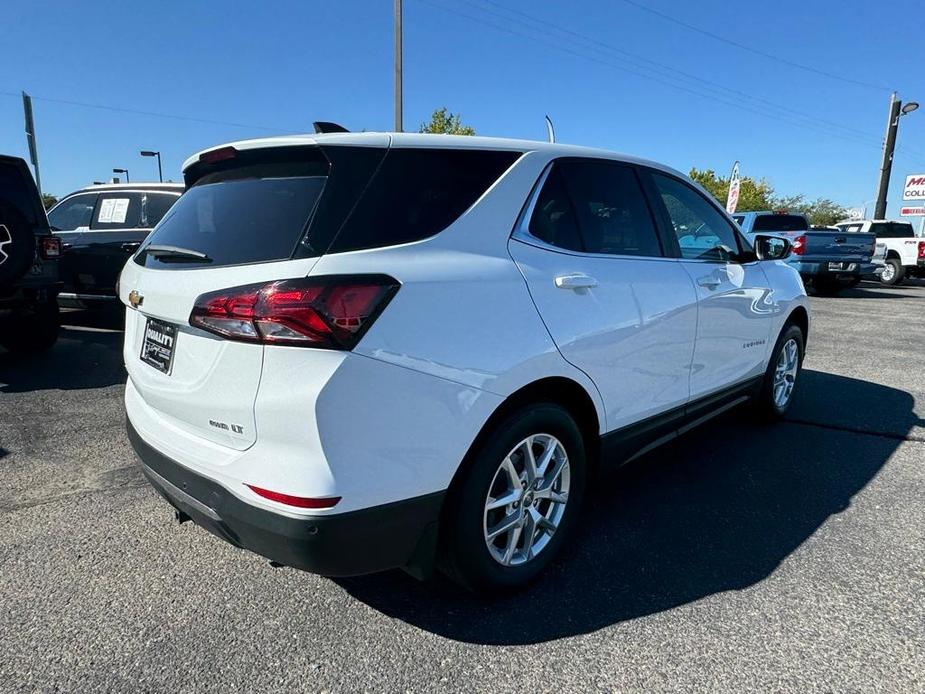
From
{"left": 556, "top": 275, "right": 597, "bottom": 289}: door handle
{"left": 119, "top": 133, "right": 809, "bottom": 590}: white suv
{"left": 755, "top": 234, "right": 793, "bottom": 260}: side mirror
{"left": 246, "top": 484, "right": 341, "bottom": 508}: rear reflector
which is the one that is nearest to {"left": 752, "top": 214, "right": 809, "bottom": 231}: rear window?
{"left": 755, "top": 234, "right": 793, "bottom": 260}: side mirror

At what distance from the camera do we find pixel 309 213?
1930 millimetres

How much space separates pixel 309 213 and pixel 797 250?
14199 millimetres

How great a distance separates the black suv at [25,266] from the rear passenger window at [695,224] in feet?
16.4

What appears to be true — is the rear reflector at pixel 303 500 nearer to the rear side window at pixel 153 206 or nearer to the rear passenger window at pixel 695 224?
the rear passenger window at pixel 695 224

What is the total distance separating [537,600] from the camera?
2.42 metres

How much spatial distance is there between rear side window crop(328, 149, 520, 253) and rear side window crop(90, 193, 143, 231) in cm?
687

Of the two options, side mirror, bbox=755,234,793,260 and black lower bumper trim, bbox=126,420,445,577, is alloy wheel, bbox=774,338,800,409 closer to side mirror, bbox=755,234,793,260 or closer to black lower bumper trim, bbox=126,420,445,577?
side mirror, bbox=755,234,793,260

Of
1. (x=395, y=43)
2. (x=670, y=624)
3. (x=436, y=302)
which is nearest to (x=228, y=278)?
(x=436, y=302)

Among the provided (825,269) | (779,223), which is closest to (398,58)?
(779,223)

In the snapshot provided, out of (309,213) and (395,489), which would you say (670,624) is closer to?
(395,489)

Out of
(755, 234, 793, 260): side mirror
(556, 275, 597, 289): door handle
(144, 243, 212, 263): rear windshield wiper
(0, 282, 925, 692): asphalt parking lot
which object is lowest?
(0, 282, 925, 692): asphalt parking lot

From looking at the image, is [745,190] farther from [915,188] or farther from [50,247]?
[50,247]

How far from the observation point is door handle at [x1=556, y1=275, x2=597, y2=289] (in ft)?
7.84

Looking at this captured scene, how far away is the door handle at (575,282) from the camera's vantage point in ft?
7.84
